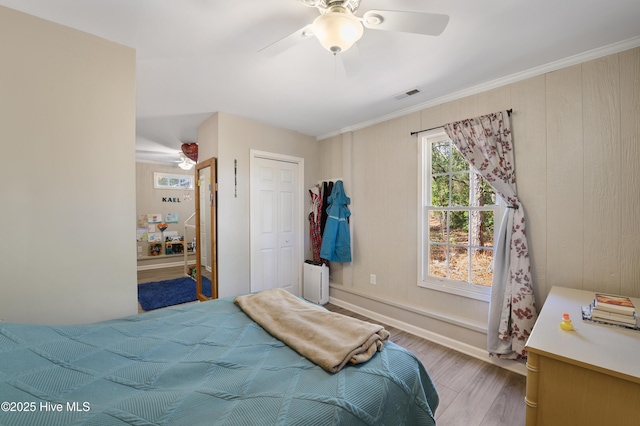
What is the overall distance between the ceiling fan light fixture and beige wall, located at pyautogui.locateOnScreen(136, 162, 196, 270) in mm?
5102

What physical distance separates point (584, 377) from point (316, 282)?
9.23ft

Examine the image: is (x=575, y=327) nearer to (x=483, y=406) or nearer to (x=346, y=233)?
(x=483, y=406)

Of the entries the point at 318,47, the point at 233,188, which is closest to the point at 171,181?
the point at 233,188

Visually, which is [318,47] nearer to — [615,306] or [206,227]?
[615,306]

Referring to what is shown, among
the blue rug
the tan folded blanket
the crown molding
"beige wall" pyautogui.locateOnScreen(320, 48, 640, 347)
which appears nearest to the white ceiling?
the crown molding

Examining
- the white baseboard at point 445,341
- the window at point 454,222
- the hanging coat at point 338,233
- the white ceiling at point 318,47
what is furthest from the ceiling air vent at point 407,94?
the white baseboard at point 445,341

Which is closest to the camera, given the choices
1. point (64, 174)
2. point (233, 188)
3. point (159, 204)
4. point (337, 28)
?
point (337, 28)

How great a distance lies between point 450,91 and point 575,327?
2108 mm

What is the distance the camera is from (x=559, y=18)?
59.0 inches

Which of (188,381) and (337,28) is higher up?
(337,28)

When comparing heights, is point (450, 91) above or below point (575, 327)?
above

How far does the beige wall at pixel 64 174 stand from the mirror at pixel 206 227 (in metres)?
1.18

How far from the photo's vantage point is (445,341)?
251 cm

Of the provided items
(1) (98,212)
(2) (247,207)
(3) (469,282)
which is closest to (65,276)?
(1) (98,212)
